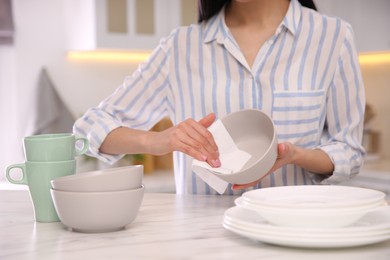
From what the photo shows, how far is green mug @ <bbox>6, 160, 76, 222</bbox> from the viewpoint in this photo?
4.00 feet

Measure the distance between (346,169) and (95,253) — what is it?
35.6 inches

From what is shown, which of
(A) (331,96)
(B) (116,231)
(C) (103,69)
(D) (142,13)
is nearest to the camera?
(B) (116,231)

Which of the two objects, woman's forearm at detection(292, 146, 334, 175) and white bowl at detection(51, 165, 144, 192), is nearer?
white bowl at detection(51, 165, 144, 192)

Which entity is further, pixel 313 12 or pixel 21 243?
pixel 313 12

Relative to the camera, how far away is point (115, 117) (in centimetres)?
186

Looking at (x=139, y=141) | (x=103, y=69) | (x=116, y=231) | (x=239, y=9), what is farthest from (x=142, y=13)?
(x=116, y=231)

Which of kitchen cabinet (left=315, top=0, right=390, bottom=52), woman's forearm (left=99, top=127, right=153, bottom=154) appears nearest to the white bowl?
woman's forearm (left=99, top=127, right=153, bottom=154)

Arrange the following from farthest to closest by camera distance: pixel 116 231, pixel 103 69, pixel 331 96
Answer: pixel 103 69, pixel 331 96, pixel 116 231

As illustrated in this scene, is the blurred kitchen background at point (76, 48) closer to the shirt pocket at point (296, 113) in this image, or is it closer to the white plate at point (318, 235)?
the shirt pocket at point (296, 113)

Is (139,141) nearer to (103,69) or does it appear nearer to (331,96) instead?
(331,96)

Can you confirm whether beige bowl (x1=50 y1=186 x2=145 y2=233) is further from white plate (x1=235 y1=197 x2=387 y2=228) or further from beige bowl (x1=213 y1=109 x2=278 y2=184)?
beige bowl (x1=213 y1=109 x2=278 y2=184)

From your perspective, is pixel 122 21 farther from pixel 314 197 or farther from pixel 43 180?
pixel 314 197

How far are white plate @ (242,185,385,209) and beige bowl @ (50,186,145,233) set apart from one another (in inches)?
8.1

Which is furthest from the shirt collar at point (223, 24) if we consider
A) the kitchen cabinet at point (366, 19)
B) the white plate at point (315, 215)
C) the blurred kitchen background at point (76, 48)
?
the kitchen cabinet at point (366, 19)
